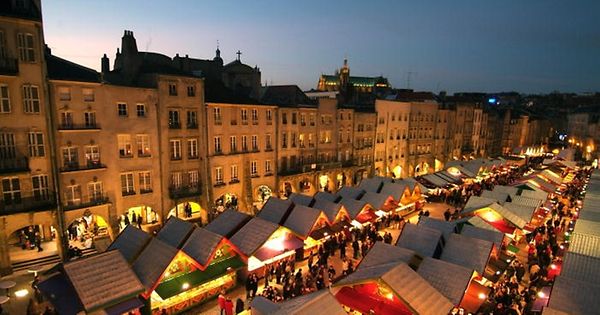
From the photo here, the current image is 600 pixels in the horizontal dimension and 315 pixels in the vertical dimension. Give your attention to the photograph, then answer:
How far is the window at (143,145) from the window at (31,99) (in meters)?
6.68

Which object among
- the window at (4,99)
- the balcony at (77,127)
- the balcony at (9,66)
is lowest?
the balcony at (77,127)

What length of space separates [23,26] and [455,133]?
198 feet

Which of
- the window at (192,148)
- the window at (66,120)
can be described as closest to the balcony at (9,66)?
the window at (66,120)

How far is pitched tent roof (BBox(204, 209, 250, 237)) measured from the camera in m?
21.7

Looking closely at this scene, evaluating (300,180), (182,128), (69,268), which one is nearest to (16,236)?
(182,128)

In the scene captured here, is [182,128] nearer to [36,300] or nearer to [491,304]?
[36,300]

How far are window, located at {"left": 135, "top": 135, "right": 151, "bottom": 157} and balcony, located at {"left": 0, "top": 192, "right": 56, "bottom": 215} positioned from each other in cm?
655

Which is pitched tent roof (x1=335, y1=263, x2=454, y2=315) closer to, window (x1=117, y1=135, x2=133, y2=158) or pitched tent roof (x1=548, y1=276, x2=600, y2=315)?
pitched tent roof (x1=548, y1=276, x2=600, y2=315)

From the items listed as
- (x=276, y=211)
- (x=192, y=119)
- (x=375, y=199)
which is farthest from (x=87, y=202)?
(x=375, y=199)

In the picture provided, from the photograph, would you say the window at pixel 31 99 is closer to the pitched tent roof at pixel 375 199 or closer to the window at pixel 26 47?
the window at pixel 26 47

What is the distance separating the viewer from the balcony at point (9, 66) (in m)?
21.5

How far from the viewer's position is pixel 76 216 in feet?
81.9

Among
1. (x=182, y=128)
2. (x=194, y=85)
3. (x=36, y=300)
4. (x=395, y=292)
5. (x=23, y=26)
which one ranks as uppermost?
(x=23, y=26)

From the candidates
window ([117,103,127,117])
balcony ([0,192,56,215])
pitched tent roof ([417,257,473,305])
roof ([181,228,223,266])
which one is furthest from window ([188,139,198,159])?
pitched tent roof ([417,257,473,305])
